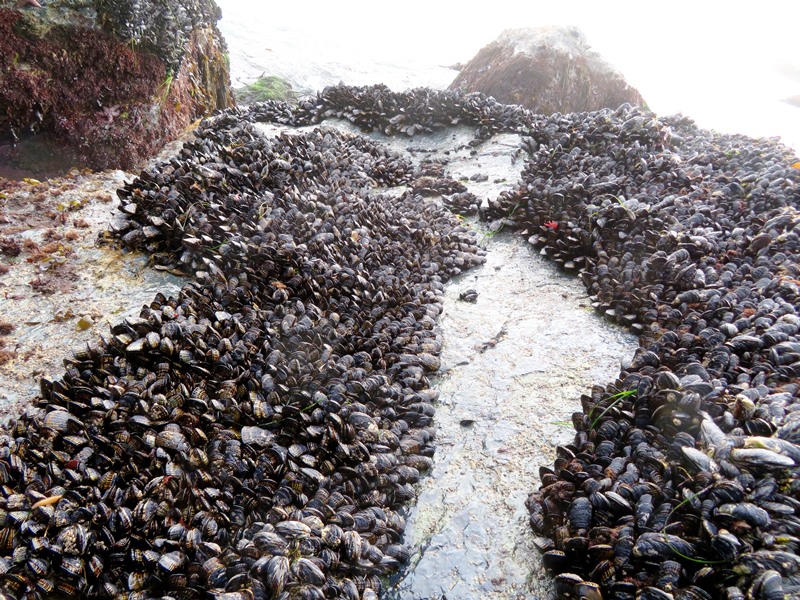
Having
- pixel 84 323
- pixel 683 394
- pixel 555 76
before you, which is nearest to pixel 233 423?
pixel 84 323

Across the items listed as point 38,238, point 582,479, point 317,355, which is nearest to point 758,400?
point 582,479

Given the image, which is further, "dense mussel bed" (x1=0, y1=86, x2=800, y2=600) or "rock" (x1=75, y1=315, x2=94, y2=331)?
"rock" (x1=75, y1=315, x2=94, y2=331)

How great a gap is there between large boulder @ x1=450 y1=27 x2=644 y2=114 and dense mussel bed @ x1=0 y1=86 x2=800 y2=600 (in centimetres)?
592

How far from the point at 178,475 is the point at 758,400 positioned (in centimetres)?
296

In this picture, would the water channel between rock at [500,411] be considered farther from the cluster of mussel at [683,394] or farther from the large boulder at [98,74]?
Answer: the large boulder at [98,74]

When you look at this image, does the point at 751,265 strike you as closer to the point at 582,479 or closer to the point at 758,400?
the point at 758,400

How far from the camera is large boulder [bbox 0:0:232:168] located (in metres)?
4.68

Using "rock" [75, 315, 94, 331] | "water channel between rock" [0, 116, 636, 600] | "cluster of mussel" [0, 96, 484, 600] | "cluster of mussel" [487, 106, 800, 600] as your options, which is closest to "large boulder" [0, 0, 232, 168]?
"water channel between rock" [0, 116, 636, 600]

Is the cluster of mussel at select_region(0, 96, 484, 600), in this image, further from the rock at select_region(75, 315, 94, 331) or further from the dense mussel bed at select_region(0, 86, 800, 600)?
the rock at select_region(75, 315, 94, 331)

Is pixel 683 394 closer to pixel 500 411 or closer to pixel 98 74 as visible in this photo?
pixel 500 411

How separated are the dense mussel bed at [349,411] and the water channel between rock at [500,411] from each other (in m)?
0.15

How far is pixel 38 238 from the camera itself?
3.95 meters

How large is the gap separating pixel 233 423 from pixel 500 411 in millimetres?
1740

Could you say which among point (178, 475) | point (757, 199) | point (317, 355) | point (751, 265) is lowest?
point (178, 475)
